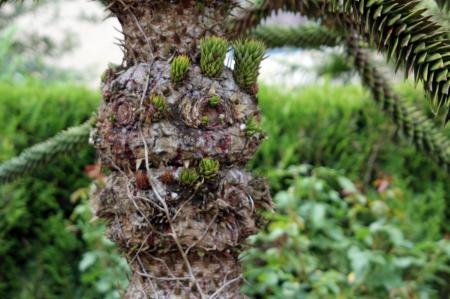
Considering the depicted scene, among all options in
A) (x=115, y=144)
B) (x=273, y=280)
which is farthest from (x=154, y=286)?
(x=273, y=280)

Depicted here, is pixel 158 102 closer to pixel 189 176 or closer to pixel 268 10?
pixel 189 176

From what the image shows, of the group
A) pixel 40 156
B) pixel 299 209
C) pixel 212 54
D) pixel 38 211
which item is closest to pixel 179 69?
pixel 212 54

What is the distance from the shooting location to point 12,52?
25.8ft

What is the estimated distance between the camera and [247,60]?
4.98 ft

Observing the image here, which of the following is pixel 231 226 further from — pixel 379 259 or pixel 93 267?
pixel 93 267

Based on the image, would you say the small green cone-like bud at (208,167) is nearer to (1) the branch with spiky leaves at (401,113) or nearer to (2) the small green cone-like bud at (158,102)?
(2) the small green cone-like bud at (158,102)

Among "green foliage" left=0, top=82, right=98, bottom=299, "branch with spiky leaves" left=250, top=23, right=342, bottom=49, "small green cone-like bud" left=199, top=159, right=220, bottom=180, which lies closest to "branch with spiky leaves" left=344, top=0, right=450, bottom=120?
"small green cone-like bud" left=199, top=159, right=220, bottom=180

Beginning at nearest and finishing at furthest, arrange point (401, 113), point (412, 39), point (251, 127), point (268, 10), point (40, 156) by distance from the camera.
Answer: point (412, 39) → point (251, 127) → point (268, 10) → point (40, 156) → point (401, 113)

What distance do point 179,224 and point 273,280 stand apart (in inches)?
83.0

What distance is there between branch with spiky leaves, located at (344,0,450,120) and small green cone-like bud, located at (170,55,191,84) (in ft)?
1.27

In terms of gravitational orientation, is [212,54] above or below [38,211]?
above

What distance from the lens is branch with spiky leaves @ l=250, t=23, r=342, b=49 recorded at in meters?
3.20

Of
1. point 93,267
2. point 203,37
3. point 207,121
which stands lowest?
point 93,267

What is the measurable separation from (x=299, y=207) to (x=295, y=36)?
115cm
